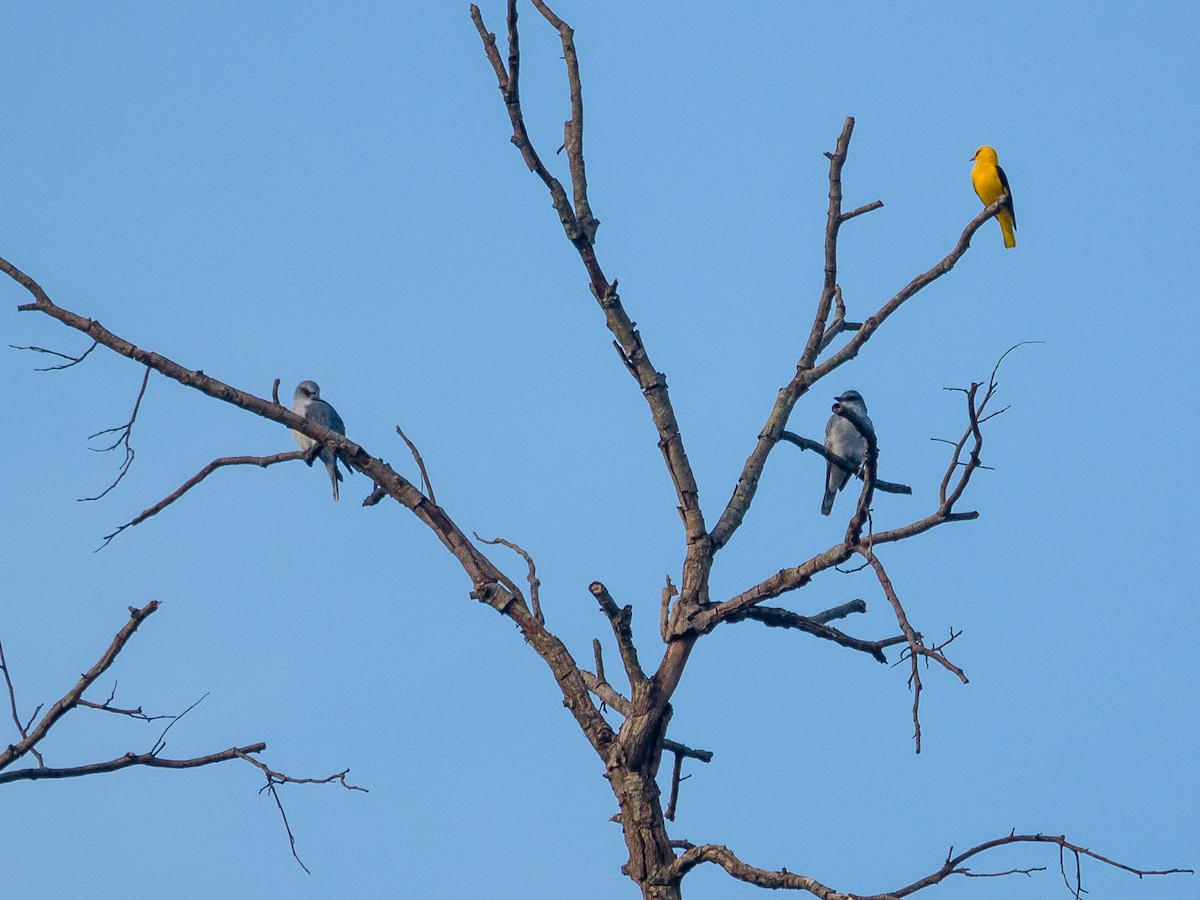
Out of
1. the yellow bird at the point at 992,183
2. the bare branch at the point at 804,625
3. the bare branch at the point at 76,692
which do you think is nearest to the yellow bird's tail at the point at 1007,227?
the yellow bird at the point at 992,183

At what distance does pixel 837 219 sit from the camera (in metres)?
5.26

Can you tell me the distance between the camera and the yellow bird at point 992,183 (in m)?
11.1

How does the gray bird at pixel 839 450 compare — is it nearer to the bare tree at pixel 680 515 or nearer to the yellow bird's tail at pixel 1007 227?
the yellow bird's tail at pixel 1007 227

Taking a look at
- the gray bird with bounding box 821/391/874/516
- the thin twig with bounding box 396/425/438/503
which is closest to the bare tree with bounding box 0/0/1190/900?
the thin twig with bounding box 396/425/438/503

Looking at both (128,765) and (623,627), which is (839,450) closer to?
(623,627)

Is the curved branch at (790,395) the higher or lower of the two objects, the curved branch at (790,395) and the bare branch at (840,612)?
the higher

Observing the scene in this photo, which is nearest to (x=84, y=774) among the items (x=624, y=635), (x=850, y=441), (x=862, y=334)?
(x=624, y=635)

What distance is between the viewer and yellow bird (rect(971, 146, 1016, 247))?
11.1 meters

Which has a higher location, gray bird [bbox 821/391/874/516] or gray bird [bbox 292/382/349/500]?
gray bird [bbox 292/382/349/500]

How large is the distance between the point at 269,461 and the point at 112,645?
1.22 meters

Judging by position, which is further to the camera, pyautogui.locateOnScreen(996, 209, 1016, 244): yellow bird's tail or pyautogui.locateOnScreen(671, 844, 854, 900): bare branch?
pyautogui.locateOnScreen(996, 209, 1016, 244): yellow bird's tail

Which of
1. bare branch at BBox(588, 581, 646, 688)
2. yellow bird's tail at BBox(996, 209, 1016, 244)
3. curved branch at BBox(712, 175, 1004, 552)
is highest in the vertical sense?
yellow bird's tail at BBox(996, 209, 1016, 244)

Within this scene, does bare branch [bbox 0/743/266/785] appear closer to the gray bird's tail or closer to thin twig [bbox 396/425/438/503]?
thin twig [bbox 396/425/438/503]

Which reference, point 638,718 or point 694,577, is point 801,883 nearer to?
point 638,718
